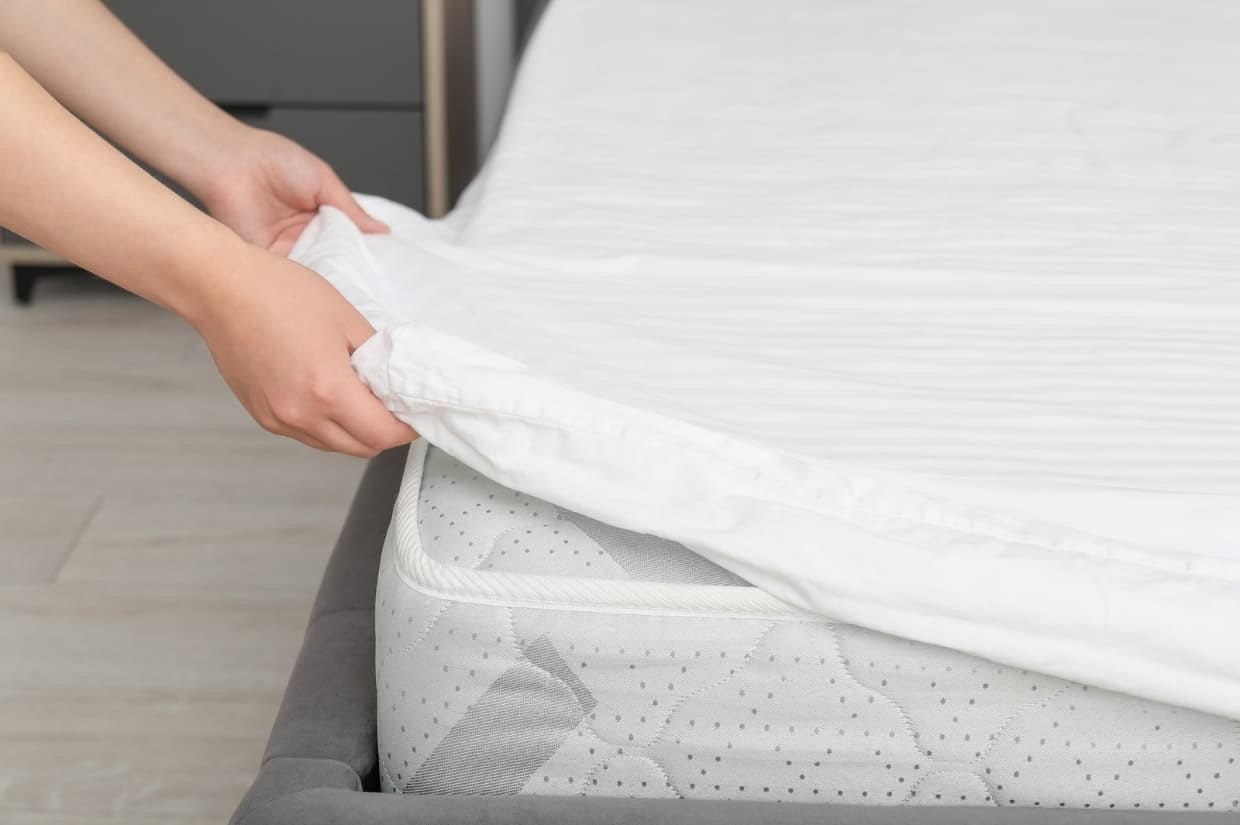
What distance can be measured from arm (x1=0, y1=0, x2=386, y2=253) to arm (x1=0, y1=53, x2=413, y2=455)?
1.05 ft

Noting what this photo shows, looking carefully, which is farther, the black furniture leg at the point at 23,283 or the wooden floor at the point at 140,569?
the black furniture leg at the point at 23,283

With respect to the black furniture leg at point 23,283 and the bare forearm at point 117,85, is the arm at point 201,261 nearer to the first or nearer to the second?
the bare forearm at point 117,85

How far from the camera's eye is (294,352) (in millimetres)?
729

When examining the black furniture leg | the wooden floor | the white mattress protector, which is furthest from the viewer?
the black furniture leg

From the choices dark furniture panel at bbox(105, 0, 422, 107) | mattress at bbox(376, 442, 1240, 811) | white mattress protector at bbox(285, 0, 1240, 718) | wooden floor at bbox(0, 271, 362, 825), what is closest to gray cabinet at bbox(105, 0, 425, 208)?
dark furniture panel at bbox(105, 0, 422, 107)

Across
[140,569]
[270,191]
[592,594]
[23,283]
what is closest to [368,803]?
[592,594]

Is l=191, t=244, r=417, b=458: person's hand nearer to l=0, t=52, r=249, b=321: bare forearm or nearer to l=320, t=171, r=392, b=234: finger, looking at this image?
l=0, t=52, r=249, b=321: bare forearm

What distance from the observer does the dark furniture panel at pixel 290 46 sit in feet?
6.86

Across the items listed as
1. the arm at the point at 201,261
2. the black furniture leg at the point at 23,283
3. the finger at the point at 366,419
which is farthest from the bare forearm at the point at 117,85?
the black furniture leg at the point at 23,283

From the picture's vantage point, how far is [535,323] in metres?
0.89

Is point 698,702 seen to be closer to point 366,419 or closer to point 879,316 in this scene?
point 366,419

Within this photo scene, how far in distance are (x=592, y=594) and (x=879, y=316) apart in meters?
0.33

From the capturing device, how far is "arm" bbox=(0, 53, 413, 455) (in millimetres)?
731

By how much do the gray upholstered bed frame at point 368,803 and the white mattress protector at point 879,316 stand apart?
87mm
